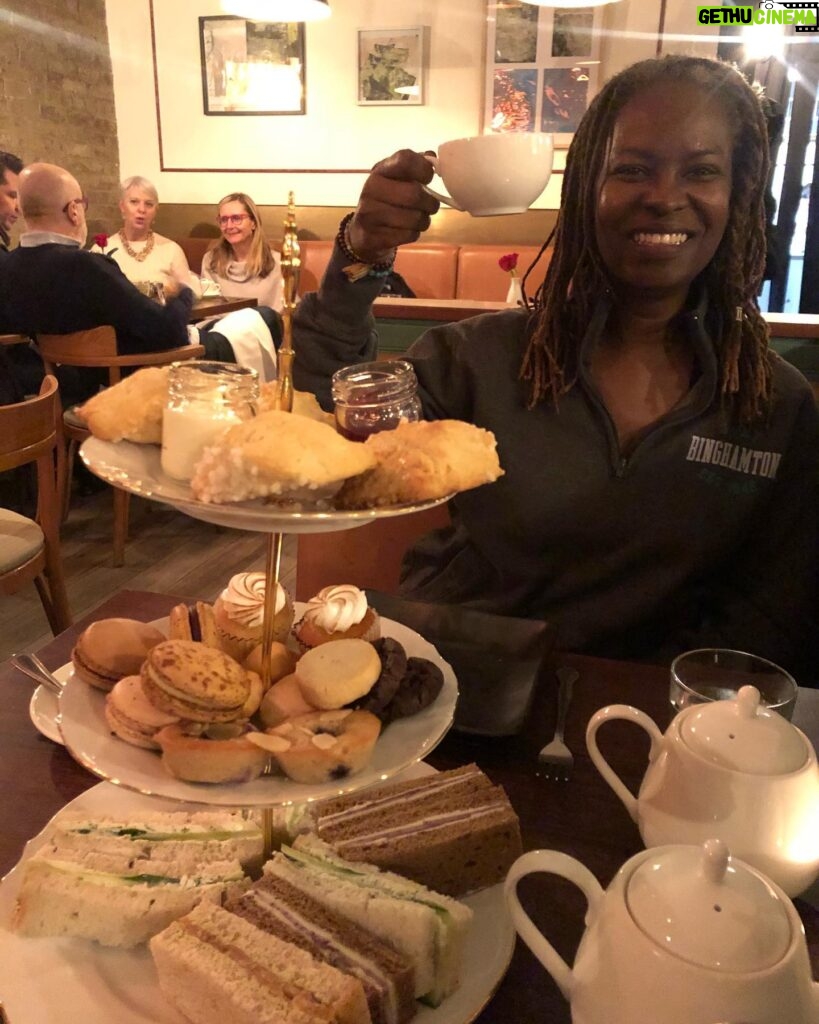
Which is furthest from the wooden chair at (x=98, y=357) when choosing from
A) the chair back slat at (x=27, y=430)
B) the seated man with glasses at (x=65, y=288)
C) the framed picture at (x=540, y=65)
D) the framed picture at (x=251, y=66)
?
the framed picture at (x=251, y=66)

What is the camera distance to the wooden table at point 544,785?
26.0 inches

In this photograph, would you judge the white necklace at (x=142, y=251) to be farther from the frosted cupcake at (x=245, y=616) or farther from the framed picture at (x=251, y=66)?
the frosted cupcake at (x=245, y=616)

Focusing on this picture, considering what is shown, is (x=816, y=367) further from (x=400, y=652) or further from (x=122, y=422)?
(x=122, y=422)

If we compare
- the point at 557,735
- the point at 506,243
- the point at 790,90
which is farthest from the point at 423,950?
the point at 790,90

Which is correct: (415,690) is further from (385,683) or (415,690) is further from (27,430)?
(27,430)

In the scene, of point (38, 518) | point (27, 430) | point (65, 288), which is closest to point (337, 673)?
point (27, 430)

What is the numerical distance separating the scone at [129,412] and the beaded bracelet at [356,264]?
55 centimetres

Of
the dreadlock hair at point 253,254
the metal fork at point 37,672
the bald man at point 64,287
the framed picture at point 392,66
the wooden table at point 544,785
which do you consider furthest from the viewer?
the framed picture at point 392,66

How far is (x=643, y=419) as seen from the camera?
1340 mm

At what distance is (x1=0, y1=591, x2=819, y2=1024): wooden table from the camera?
0.66m

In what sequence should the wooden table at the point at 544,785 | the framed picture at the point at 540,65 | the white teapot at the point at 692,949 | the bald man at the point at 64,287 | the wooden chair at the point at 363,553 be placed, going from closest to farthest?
the white teapot at the point at 692,949 → the wooden table at the point at 544,785 → the wooden chair at the point at 363,553 → the bald man at the point at 64,287 → the framed picture at the point at 540,65

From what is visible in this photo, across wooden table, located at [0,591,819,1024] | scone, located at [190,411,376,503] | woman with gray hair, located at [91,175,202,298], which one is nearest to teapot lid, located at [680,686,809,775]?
wooden table, located at [0,591,819,1024]

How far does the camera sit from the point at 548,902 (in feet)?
2.31

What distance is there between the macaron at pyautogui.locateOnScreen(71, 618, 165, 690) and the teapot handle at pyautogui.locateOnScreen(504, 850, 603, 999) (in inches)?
12.6
